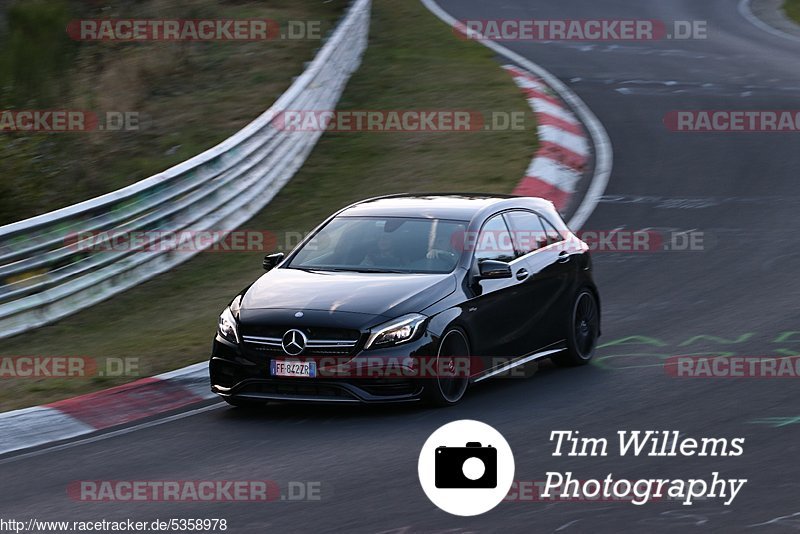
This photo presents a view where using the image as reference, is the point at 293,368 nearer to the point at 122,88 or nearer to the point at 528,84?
the point at 122,88

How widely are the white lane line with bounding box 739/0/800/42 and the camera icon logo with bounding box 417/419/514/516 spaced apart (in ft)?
80.1

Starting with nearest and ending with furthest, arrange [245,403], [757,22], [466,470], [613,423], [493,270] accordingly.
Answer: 1. [466,470]
2. [613,423]
3. [245,403]
4. [493,270]
5. [757,22]

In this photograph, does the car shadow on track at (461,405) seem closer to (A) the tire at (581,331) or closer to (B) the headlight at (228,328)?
(A) the tire at (581,331)

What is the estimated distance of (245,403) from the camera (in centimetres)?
931

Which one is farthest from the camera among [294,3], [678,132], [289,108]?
[294,3]

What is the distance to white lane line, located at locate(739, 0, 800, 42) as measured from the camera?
102 feet

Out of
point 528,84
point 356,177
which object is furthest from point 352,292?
point 528,84

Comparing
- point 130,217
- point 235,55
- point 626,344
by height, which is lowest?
point 626,344

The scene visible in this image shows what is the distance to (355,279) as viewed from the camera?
963 cm

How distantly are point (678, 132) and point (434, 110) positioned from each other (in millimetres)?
3795

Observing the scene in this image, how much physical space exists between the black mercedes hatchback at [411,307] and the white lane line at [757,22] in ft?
71.1

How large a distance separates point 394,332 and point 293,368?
28.3 inches

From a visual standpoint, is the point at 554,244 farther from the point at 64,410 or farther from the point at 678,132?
the point at 678,132

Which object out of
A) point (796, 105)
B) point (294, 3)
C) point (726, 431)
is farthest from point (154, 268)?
point (294, 3)
